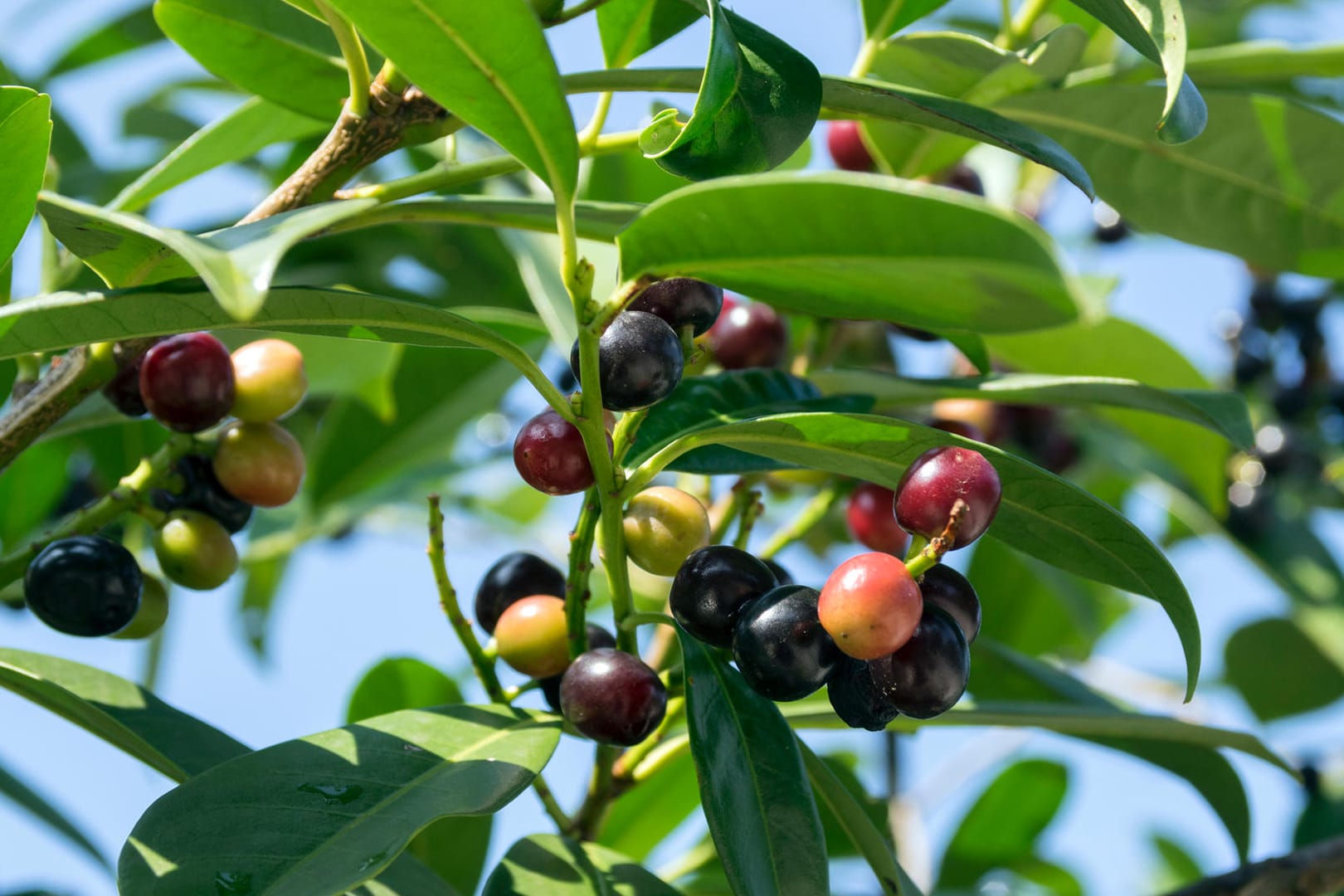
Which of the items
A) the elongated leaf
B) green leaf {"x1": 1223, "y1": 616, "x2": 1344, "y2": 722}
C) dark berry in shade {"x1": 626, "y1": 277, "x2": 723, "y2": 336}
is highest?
green leaf {"x1": 1223, "y1": 616, "x2": 1344, "y2": 722}

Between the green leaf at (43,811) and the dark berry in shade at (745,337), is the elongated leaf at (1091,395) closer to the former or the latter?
the dark berry in shade at (745,337)

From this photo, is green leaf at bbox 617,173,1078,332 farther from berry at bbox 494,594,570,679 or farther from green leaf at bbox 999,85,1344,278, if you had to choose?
green leaf at bbox 999,85,1344,278

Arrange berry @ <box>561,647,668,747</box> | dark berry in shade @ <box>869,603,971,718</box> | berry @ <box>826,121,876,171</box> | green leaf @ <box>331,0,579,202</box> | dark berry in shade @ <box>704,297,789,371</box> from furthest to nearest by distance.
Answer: berry @ <box>826,121,876,171</box> → dark berry in shade @ <box>704,297,789,371</box> → berry @ <box>561,647,668,747</box> → dark berry in shade @ <box>869,603,971,718</box> → green leaf @ <box>331,0,579,202</box>

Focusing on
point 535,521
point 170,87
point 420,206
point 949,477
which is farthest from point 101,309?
point 535,521

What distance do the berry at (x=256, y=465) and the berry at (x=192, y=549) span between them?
0.14ft

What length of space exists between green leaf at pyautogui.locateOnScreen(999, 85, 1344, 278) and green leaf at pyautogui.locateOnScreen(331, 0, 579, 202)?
794 millimetres

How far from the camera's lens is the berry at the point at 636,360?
94 centimetres

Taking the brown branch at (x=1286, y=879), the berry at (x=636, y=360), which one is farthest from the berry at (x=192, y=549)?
the brown branch at (x=1286, y=879)

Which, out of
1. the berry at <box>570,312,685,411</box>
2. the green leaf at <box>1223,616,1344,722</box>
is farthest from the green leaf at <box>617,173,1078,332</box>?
the green leaf at <box>1223,616,1344,722</box>

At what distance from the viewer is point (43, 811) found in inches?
Result: 59.1

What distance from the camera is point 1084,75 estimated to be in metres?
1.56

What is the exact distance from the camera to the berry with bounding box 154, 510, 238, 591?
4.09ft

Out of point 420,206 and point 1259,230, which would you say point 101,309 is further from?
point 1259,230

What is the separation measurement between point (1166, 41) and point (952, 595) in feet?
1.35
